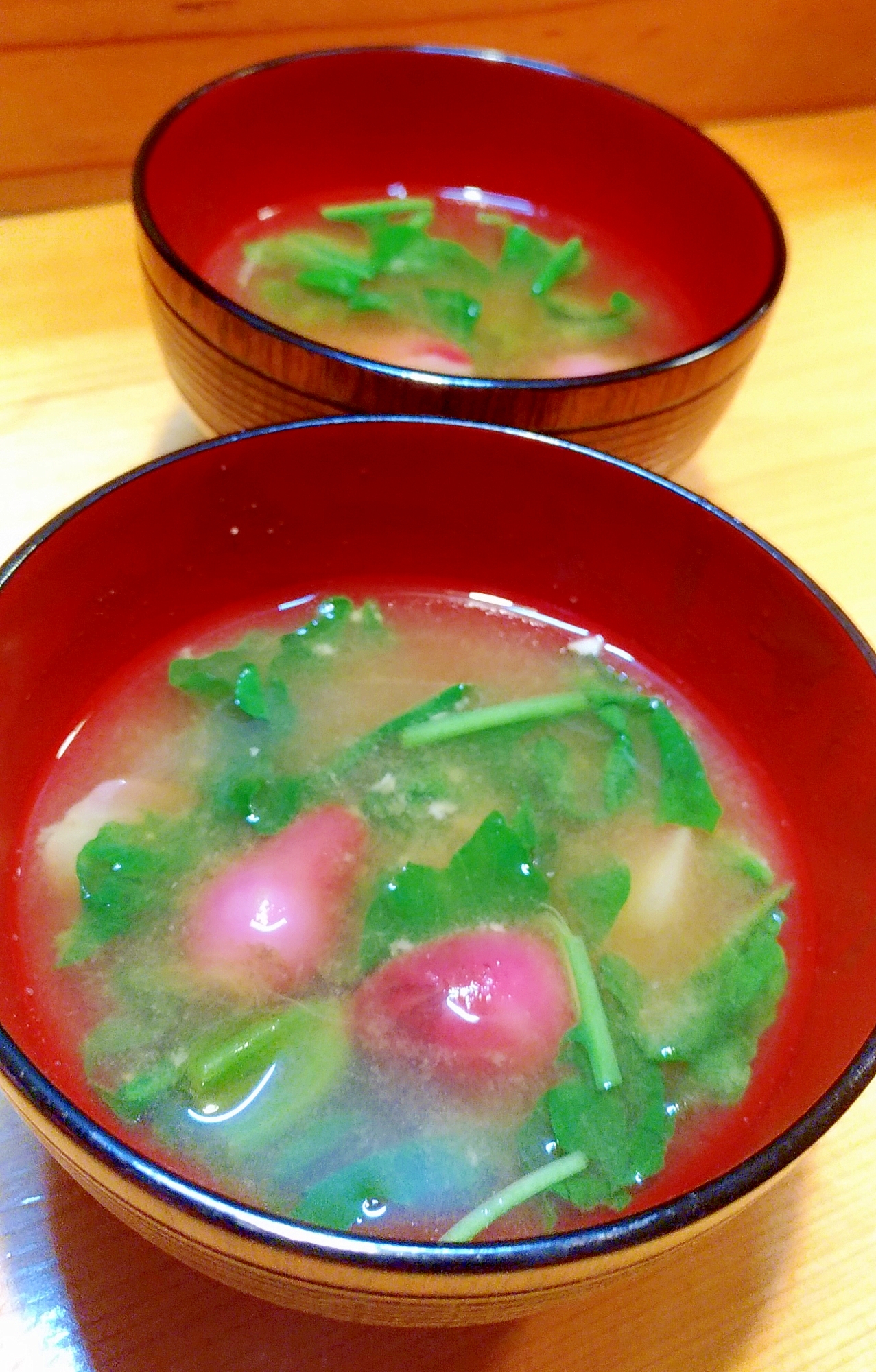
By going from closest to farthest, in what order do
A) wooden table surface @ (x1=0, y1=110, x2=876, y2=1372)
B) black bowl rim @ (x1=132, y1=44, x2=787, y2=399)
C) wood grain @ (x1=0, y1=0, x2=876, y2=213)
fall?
wooden table surface @ (x1=0, y1=110, x2=876, y2=1372) < black bowl rim @ (x1=132, y1=44, x2=787, y2=399) < wood grain @ (x1=0, y1=0, x2=876, y2=213)

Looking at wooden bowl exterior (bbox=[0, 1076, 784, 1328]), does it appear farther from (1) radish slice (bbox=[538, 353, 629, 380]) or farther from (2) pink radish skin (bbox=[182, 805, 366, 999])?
(1) radish slice (bbox=[538, 353, 629, 380])

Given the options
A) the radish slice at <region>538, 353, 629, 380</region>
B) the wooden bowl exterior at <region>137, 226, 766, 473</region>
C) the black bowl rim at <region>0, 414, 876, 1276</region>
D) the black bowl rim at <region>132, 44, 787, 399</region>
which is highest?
the black bowl rim at <region>132, 44, 787, 399</region>

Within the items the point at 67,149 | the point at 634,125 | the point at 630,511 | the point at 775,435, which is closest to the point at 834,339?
the point at 775,435

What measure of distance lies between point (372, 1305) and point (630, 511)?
2.11 feet

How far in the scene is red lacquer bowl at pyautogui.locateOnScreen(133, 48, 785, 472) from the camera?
38.8 inches

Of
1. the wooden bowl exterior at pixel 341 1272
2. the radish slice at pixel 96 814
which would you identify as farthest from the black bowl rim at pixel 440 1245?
the radish slice at pixel 96 814

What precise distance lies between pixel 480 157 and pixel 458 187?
0.05 m

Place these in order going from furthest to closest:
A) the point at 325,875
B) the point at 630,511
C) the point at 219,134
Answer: the point at 219,134, the point at 630,511, the point at 325,875

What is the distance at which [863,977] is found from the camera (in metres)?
0.75

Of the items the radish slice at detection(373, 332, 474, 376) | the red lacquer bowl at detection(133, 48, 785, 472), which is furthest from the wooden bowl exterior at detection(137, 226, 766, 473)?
the radish slice at detection(373, 332, 474, 376)

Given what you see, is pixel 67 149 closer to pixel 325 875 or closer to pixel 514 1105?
pixel 325 875

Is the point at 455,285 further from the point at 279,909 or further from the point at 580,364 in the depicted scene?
the point at 279,909

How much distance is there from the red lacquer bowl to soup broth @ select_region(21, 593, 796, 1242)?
212 millimetres

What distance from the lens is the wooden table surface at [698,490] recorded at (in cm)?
71
